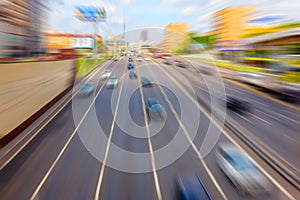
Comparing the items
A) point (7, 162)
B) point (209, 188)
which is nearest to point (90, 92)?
point (7, 162)

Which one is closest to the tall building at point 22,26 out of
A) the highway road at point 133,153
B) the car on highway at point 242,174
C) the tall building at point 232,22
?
the highway road at point 133,153

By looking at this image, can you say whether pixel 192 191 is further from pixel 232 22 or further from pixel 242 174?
pixel 232 22

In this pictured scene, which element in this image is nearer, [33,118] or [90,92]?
[33,118]

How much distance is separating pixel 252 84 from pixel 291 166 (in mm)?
23509

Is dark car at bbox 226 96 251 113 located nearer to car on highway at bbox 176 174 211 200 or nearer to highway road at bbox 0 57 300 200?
highway road at bbox 0 57 300 200

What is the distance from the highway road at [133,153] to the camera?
10891 millimetres

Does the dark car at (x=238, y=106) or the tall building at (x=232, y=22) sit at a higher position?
the tall building at (x=232, y=22)

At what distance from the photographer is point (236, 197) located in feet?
33.3

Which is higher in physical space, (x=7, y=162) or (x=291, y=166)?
(x=291, y=166)

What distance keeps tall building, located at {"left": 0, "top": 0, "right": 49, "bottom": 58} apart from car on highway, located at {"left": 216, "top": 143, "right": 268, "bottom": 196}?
2430 centimetres

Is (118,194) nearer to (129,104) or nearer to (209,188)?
(209,188)

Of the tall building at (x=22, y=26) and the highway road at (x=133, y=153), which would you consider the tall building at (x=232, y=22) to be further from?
the highway road at (x=133, y=153)

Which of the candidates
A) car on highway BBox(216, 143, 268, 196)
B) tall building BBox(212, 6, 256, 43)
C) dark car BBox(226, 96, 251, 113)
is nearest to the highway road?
car on highway BBox(216, 143, 268, 196)

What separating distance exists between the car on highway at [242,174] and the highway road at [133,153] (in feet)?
0.86
